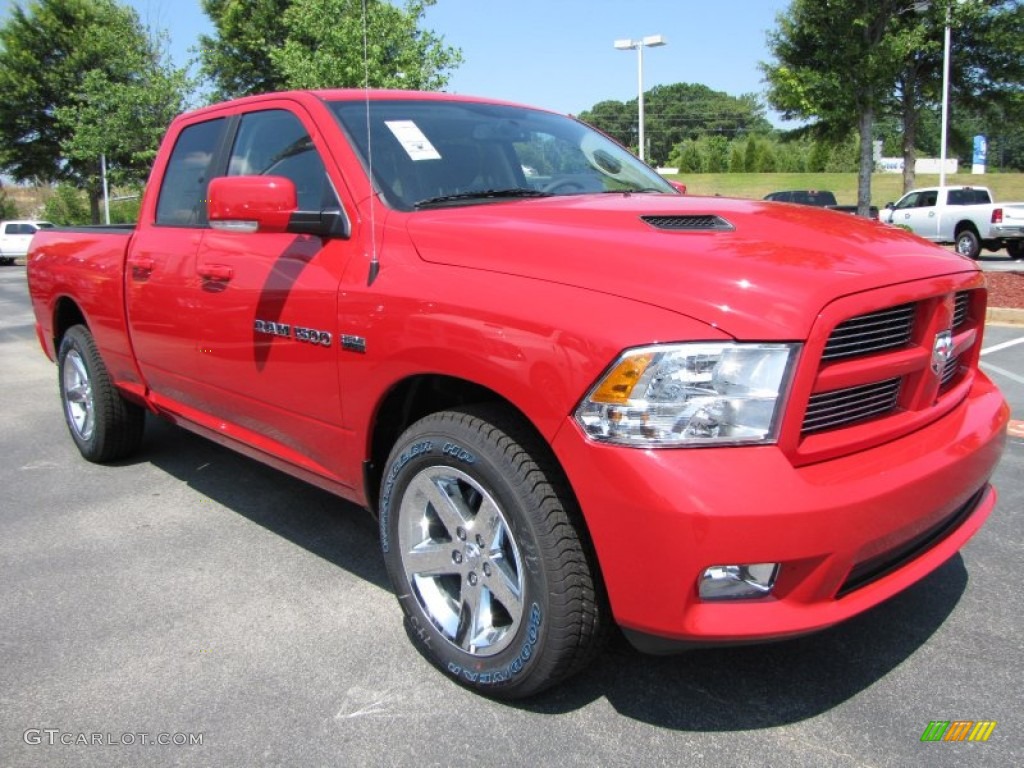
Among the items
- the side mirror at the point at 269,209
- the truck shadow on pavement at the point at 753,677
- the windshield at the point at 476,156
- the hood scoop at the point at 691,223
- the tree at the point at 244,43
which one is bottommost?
the truck shadow on pavement at the point at 753,677

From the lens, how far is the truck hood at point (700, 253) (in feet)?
6.69

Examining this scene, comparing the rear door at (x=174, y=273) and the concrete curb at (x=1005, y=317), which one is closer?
the rear door at (x=174, y=273)

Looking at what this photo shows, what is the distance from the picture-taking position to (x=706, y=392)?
2.01 meters

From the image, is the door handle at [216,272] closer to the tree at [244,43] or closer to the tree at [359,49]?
the tree at [359,49]

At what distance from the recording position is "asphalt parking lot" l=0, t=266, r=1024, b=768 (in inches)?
90.4

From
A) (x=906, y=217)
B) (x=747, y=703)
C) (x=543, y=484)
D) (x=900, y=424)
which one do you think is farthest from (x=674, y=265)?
(x=906, y=217)

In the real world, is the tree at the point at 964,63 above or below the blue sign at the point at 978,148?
above

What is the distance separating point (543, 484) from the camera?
87.4 inches

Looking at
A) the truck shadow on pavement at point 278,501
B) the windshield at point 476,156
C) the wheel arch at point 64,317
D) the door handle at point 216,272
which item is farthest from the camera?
the wheel arch at point 64,317

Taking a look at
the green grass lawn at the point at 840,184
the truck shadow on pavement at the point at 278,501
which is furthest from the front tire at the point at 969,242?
the green grass lawn at the point at 840,184

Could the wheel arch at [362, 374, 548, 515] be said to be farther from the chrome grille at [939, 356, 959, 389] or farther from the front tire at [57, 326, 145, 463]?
the front tire at [57, 326, 145, 463]

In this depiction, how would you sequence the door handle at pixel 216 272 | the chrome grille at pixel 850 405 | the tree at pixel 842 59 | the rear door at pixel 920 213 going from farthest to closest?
1. the tree at pixel 842 59
2. the rear door at pixel 920 213
3. the door handle at pixel 216 272
4. the chrome grille at pixel 850 405

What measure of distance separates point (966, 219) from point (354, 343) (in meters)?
20.7

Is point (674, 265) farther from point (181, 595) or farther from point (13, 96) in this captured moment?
point (13, 96)
